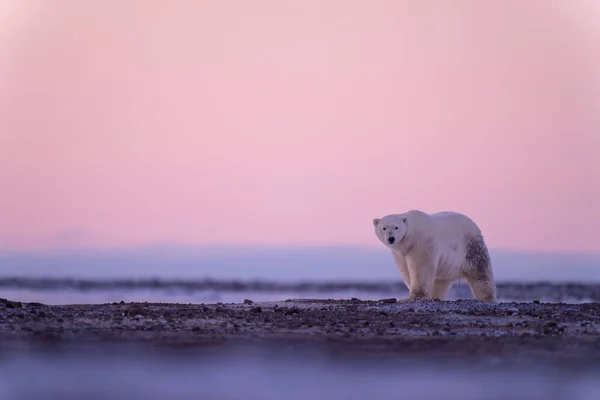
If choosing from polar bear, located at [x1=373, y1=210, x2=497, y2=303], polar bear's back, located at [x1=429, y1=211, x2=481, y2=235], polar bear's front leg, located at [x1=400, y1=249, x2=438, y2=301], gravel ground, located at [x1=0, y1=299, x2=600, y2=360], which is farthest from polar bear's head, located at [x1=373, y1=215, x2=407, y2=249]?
gravel ground, located at [x1=0, y1=299, x2=600, y2=360]

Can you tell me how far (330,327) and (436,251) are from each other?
6034 mm

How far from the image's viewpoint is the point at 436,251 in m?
14.8

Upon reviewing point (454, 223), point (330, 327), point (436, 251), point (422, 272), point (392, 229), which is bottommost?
point (330, 327)

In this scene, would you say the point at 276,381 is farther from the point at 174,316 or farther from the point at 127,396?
the point at 174,316

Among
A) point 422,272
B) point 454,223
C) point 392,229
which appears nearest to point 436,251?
point 422,272

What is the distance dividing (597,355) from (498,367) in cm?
109

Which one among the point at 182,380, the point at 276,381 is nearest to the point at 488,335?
the point at 276,381

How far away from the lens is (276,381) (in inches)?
→ 278

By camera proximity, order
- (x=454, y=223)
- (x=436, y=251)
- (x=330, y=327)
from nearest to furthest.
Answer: (x=330, y=327) < (x=436, y=251) < (x=454, y=223)

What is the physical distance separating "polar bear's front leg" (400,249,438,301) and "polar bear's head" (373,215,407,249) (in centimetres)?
39

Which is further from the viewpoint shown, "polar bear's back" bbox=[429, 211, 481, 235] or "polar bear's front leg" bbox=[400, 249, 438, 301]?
"polar bear's back" bbox=[429, 211, 481, 235]

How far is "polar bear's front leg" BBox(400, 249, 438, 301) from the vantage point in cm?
1434

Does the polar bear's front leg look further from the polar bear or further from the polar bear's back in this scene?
the polar bear's back

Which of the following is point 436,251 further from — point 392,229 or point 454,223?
point 454,223
